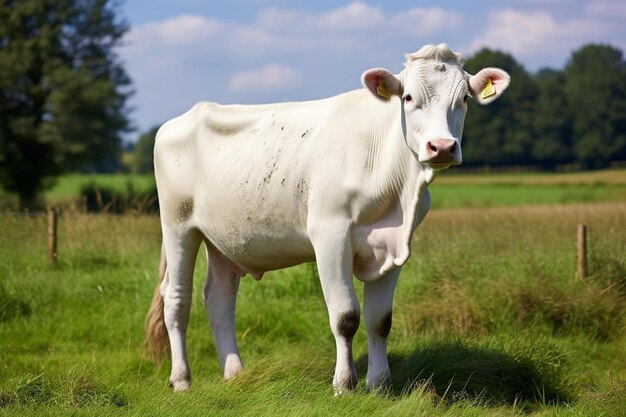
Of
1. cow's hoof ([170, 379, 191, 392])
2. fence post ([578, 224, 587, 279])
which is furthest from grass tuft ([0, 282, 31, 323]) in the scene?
fence post ([578, 224, 587, 279])

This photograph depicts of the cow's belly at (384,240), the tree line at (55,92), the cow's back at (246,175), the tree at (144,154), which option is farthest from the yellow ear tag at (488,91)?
the tree at (144,154)

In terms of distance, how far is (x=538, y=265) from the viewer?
957 cm

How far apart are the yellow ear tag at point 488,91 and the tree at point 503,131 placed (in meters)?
55.0

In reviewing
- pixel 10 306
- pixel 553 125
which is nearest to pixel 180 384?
pixel 10 306

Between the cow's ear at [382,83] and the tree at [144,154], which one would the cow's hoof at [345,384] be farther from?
the tree at [144,154]

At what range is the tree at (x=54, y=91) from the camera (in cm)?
3009

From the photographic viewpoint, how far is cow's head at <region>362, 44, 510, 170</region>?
5191 mm

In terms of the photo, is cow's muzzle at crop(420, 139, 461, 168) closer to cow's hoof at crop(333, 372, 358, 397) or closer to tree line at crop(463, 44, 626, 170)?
cow's hoof at crop(333, 372, 358, 397)

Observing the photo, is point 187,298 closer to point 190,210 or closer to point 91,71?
point 190,210

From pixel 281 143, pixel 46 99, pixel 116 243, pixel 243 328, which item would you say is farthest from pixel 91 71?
pixel 281 143

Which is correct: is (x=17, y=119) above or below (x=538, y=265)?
above

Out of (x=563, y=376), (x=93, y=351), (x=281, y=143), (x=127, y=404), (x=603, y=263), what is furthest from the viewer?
(x=603, y=263)

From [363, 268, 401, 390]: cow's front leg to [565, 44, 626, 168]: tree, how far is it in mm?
56131

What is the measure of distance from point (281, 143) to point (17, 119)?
26574mm
